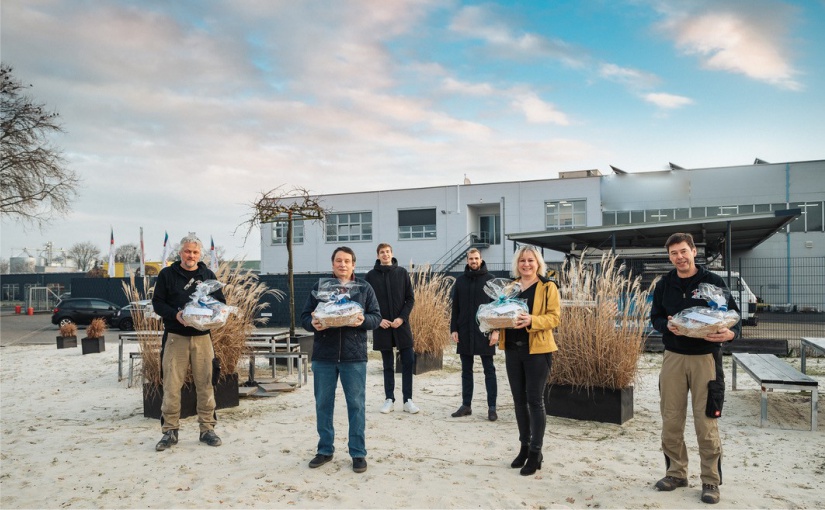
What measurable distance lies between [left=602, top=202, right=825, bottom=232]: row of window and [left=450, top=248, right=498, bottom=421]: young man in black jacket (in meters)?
20.2

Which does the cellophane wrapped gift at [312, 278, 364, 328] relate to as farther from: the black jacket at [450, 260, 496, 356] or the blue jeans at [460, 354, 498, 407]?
the blue jeans at [460, 354, 498, 407]

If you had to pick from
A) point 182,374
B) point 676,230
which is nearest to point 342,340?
point 182,374

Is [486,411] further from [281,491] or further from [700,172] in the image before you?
[700,172]

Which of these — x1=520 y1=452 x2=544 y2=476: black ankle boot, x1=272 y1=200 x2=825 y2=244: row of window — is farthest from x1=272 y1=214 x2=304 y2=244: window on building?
x1=520 y1=452 x2=544 y2=476: black ankle boot

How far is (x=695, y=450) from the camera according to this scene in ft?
16.5

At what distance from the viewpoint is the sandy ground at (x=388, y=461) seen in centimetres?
396

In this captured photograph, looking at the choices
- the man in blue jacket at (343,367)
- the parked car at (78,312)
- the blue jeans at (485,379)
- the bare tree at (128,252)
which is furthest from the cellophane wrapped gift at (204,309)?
the bare tree at (128,252)

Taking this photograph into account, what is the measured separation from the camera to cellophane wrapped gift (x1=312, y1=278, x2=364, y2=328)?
4.41 meters

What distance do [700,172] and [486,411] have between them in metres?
24.7

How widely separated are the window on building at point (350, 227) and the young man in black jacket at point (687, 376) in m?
29.2

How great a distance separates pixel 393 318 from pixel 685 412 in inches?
130

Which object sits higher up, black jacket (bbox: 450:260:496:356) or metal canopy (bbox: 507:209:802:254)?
metal canopy (bbox: 507:209:802:254)

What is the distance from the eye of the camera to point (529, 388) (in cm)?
444

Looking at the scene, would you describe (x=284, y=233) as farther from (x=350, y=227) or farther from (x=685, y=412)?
(x=685, y=412)
